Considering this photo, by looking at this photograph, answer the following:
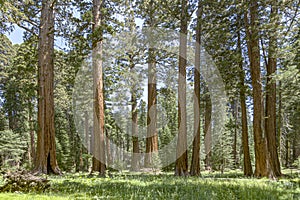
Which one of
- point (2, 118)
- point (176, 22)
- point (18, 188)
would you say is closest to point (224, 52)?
point (176, 22)

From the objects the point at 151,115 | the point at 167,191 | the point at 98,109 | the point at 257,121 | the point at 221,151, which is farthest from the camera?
the point at 221,151

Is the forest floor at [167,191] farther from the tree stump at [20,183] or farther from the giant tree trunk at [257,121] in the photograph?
the giant tree trunk at [257,121]

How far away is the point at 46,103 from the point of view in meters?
10.6

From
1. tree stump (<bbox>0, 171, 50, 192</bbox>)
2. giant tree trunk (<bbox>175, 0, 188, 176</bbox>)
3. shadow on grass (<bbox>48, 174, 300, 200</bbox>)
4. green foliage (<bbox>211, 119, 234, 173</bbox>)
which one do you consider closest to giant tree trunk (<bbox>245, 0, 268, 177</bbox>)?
giant tree trunk (<bbox>175, 0, 188, 176</bbox>)

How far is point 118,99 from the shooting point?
2041 centimetres

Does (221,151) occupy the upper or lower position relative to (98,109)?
lower

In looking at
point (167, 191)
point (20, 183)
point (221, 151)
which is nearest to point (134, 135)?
point (221, 151)

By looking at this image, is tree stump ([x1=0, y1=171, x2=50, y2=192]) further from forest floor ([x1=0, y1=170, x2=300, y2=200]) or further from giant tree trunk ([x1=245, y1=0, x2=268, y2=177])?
giant tree trunk ([x1=245, y1=0, x2=268, y2=177])

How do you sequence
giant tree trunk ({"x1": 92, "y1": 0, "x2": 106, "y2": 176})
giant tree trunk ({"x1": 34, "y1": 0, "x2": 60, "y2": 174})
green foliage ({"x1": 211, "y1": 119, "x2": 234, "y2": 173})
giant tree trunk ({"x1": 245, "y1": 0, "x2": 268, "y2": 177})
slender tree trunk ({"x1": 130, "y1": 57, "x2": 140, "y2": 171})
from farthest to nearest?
1. green foliage ({"x1": 211, "y1": 119, "x2": 234, "y2": 173})
2. slender tree trunk ({"x1": 130, "y1": 57, "x2": 140, "y2": 171})
3. giant tree trunk ({"x1": 34, "y1": 0, "x2": 60, "y2": 174})
4. giant tree trunk ({"x1": 245, "y1": 0, "x2": 268, "y2": 177})
5. giant tree trunk ({"x1": 92, "y1": 0, "x2": 106, "y2": 176})

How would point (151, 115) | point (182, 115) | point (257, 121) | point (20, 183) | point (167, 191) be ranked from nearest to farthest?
point (20, 183) → point (167, 191) → point (257, 121) → point (182, 115) → point (151, 115)

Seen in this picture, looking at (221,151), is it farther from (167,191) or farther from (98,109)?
(167,191)

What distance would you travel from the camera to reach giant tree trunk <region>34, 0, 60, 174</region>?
10047mm

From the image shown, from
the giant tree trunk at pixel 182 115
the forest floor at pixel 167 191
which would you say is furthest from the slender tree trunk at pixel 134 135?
the forest floor at pixel 167 191

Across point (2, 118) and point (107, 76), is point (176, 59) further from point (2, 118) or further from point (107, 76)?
point (2, 118)
